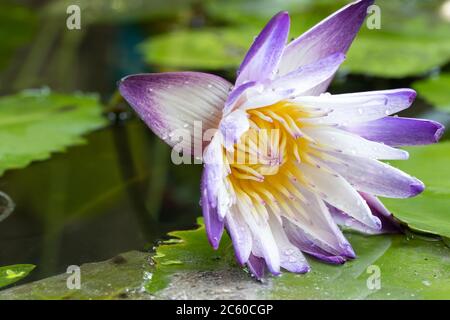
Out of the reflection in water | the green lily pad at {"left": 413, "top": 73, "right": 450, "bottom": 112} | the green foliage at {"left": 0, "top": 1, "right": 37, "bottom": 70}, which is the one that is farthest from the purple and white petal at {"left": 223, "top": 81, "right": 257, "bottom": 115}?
the green foliage at {"left": 0, "top": 1, "right": 37, "bottom": 70}

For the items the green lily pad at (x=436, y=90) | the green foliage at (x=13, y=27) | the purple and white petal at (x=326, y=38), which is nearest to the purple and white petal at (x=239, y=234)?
the purple and white petal at (x=326, y=38)

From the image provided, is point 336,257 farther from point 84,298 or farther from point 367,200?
point 84,298

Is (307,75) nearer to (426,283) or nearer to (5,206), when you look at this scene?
(426,283)

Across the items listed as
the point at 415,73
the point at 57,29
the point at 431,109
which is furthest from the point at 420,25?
the point at 57,29

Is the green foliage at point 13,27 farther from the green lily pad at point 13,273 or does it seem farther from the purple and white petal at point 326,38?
the purple and white petal at point 326,38

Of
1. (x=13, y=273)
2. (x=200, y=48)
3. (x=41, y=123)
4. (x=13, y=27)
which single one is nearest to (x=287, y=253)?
(x=13, y=273)

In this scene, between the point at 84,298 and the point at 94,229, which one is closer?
the point at 84,298
